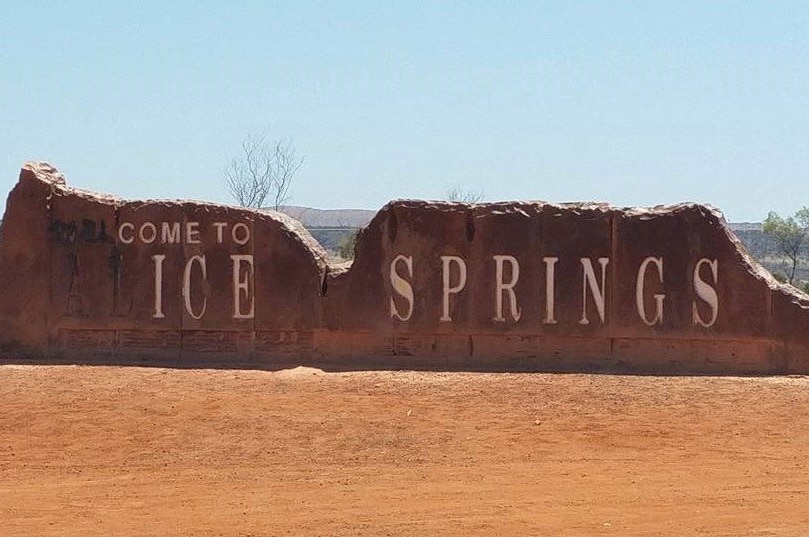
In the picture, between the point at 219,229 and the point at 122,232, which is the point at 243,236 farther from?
the point at 122,232

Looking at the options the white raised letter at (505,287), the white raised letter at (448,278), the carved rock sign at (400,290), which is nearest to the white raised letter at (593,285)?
the carved rock sign at (400,290)

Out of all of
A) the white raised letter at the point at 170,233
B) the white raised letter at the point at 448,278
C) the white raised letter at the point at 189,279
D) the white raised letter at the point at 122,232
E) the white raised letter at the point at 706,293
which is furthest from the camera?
the white raised letter at the point at 122,232

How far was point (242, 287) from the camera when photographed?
47.8ft

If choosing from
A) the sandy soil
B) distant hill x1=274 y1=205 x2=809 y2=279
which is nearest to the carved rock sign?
the sandy soil

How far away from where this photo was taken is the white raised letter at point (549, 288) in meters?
13.9

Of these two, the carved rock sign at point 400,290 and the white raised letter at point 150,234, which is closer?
the carved rock sign at point 400,290

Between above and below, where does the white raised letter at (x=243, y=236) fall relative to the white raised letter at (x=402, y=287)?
above

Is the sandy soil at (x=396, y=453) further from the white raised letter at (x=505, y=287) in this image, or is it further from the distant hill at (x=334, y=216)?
the distant hill at (x=334, y=216)

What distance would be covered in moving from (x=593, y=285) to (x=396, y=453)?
13.7 ft

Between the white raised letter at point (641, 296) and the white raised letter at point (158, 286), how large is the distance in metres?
5.44

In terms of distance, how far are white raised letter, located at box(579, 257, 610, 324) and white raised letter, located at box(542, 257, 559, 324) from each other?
32 centimetres

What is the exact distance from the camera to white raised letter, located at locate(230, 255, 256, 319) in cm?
1455

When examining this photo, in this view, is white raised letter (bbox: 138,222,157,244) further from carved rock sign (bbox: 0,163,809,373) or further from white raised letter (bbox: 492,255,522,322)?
white raised letter (bbox: 492,255,522,322)

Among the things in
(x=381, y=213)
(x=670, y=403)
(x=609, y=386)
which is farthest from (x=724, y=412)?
(x=381, y=213)
